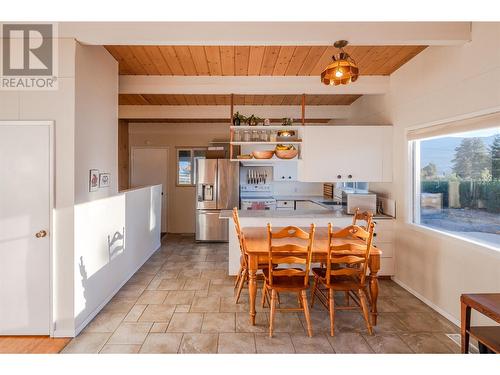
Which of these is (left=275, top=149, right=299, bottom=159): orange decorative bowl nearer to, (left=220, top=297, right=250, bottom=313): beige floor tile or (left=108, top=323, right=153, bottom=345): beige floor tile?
(left=220, top=297, right=250, bottom=313): beige floor tile

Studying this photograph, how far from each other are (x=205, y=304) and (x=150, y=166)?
178 inches

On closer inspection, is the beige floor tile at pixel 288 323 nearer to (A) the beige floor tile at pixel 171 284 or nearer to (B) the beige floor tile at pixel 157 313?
(B) the beige floor tile at pixel 157 313

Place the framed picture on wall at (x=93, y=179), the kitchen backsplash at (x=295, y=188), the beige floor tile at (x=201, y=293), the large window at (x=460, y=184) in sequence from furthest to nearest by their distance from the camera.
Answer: the kitchen backsplash at (x=295, y=188)
the beige floor tile at (x=201, y=293)
the framed picture on wall at (x=93, y=179)
the large window at (x=460, y=184)

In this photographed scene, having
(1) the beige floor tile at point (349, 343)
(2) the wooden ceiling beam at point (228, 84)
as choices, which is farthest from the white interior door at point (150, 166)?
(1) the beige floor tile at point (349, 343)

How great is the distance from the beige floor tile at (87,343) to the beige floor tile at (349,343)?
6.09 feet

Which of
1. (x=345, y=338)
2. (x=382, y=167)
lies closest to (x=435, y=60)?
(x=382, y=167)

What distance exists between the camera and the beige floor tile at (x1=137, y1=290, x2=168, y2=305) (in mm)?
3320

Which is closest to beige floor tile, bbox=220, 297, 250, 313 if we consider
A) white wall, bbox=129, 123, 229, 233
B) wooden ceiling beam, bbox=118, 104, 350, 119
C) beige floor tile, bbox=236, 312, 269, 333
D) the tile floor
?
the tile floor

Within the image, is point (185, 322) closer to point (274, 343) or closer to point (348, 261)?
point (274, 343)

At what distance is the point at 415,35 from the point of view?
101 inches

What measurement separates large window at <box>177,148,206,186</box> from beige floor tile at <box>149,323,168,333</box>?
4484 millimetres

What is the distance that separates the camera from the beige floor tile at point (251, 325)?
2.75 meters
